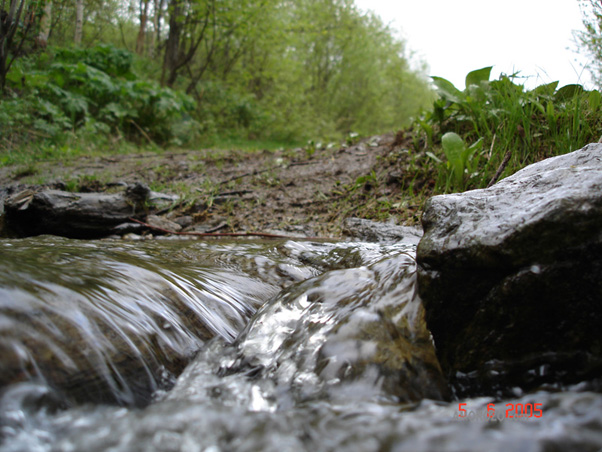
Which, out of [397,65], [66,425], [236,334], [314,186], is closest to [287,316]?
[236,334]

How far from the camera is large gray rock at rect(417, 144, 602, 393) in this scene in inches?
43.6

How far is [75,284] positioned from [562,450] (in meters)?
1.65

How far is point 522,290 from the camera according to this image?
45.0 inches

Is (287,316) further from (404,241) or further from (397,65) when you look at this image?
(397,65)

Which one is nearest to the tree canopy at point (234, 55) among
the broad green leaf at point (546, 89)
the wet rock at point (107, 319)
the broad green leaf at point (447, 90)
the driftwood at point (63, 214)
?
the broad green leaf at point (447, 90)

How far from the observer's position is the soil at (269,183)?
3.86 meters

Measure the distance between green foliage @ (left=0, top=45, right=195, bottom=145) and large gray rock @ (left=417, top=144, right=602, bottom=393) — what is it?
7404mm

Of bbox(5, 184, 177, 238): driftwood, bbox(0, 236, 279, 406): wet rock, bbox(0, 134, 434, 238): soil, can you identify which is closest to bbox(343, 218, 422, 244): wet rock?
bbox(0, 134, 434, 238): soil

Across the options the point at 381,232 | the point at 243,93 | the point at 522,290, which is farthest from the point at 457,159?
the point at 243,93

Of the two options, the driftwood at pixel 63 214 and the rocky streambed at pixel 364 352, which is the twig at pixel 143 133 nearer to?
the driftwood at pixel 63 214

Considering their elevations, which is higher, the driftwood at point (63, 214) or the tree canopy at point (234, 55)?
the tree canopy at point (234, 55)
